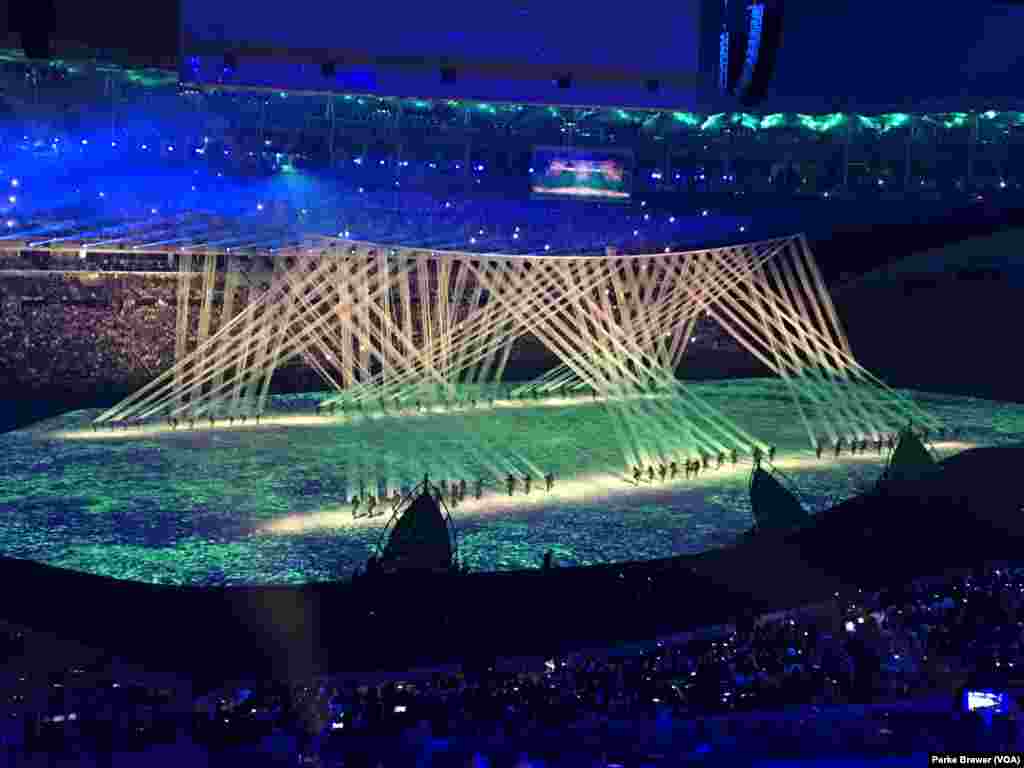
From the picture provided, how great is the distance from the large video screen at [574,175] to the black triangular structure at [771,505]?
6.30 metres

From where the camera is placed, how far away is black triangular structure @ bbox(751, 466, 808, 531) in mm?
13156

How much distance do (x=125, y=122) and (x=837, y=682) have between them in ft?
42.8

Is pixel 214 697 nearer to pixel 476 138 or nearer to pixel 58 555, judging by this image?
pixel 58 555

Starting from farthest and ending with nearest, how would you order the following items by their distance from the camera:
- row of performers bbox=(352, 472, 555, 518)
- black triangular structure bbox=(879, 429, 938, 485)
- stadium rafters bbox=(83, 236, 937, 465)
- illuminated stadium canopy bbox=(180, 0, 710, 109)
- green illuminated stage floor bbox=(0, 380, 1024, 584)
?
stadium rafters bbox=(83, 236, 937, 465), illuminated stadium canopy bbox=(180, 0, 710, 109), row of performers bbox=(352, 472, 555, 518), black triangular structure bbox=(879, 429, 938, 485), green illuminated stage floor bbox=(0, 380, 1024, 584)

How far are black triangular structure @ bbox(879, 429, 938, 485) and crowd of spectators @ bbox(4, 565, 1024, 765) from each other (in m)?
4.93

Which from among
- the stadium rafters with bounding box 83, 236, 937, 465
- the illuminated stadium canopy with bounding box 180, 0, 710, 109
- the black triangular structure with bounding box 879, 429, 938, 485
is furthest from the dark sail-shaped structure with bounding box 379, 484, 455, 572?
the illuminated stadium canopy with bounding box 180, 0, 710, 109

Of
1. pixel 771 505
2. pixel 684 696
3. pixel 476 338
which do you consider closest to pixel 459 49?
pixel 476 338

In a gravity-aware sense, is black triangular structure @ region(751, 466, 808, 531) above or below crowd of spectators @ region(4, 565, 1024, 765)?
below

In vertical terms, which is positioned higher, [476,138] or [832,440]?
[476,138]

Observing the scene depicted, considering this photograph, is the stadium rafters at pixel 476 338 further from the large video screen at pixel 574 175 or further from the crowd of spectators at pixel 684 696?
the crowd of spectators at pixel 684 696

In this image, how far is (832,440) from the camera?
808 inches

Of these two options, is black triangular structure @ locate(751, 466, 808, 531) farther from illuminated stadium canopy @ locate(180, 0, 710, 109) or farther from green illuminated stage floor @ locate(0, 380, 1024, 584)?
illuminated stadium canopy @ locate(180, 0, 710, 109)

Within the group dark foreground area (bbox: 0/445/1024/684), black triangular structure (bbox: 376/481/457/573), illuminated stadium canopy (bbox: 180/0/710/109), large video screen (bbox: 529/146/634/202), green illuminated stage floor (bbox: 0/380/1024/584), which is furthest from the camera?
large video screen (bbox: 529/146/634/202)

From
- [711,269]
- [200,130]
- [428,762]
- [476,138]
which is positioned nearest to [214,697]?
[428,762]
